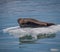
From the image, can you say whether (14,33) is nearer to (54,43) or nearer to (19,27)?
(19,27)

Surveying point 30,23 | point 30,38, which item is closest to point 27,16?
point 30,23

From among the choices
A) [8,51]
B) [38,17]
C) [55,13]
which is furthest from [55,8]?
[8,51]

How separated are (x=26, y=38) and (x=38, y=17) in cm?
26

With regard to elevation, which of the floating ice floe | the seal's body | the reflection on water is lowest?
the reflection on water

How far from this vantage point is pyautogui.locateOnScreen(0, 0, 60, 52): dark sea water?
1804mm

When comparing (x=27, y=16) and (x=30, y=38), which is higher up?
(x=27, y=16)

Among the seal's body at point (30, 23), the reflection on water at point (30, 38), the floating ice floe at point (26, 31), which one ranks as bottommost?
the reflection on water at point (30, 38)

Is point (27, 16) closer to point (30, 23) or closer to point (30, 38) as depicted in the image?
point (30, 23)

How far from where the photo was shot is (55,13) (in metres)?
1.83

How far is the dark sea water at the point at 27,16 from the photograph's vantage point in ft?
5.92

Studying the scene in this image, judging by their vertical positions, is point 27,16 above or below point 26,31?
above

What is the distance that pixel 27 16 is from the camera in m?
1.86

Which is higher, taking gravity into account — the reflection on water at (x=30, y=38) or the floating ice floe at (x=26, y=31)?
the floating ice floe at (x=26, y=31)

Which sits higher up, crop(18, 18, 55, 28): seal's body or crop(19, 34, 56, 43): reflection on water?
crop(18, 18, 55, 28): seal's body
